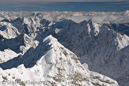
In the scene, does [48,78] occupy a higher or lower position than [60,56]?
lower

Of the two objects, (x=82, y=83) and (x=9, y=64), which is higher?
(x=9, y=64)

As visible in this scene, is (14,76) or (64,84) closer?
(14,76)

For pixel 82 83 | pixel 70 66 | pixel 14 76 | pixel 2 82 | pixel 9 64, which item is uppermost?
pixel 9 64

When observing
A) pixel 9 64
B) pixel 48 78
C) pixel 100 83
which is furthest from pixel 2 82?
pixel 9 64

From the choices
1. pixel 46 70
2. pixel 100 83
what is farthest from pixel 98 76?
pixel 46 70

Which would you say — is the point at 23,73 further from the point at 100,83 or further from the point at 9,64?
the point at 9,64

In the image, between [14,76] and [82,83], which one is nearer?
[14,76]

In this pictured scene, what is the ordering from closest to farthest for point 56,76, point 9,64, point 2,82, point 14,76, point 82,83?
point 2,82, point 14,76, point 56,76, point 82,83, point 9,64

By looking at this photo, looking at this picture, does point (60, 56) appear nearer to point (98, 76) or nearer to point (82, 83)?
point (82, 83)

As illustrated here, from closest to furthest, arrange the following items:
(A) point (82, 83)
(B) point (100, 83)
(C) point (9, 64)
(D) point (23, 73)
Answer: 1. (D) point (23, 73)
2. (A) point (82, 83)
3. (B) point (100, 83)
4. (C) point (9, 64)

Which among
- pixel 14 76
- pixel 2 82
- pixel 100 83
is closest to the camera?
pixel 2 82
